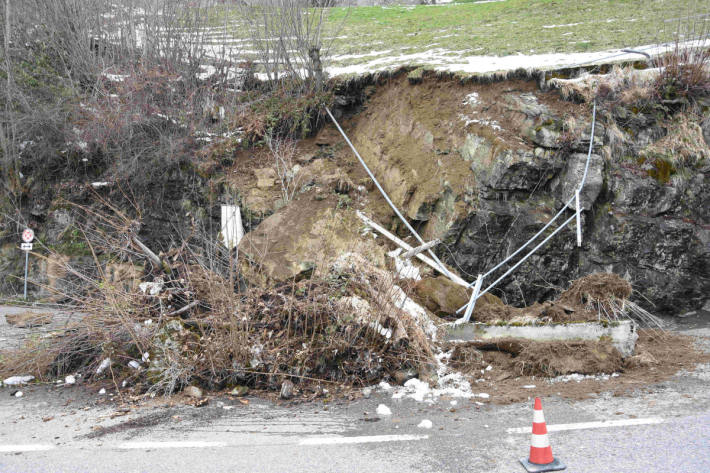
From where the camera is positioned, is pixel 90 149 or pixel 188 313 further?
pixel 90 149

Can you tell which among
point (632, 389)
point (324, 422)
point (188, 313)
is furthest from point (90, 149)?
point (632, 389)

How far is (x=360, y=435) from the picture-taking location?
437cm

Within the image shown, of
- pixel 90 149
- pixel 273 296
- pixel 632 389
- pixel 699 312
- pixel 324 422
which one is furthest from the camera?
pixel 90 149

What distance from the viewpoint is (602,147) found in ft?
28.3

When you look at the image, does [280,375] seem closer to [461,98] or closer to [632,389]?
[632,389]

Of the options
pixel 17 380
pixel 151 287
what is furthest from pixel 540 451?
pixel 17 380

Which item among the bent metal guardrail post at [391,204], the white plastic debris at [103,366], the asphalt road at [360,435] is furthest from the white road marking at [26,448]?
the bent metal guardrail post at [391,204]

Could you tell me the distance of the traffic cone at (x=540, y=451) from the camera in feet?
11.2

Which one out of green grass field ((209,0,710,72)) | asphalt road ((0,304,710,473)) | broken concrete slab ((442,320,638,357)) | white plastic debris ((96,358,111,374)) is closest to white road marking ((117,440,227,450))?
asphalt road ((0,304,710,473))

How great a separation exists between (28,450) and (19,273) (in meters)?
11.1

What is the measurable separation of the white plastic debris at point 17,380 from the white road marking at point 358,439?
391cm

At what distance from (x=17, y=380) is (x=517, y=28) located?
577 inches

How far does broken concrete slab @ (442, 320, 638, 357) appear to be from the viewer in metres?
5.80

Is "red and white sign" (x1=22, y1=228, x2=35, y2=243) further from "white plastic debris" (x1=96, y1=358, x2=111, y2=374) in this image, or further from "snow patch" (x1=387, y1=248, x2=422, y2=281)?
"snow patch" (x1=387, y1=248, x2=422, y2=281)
